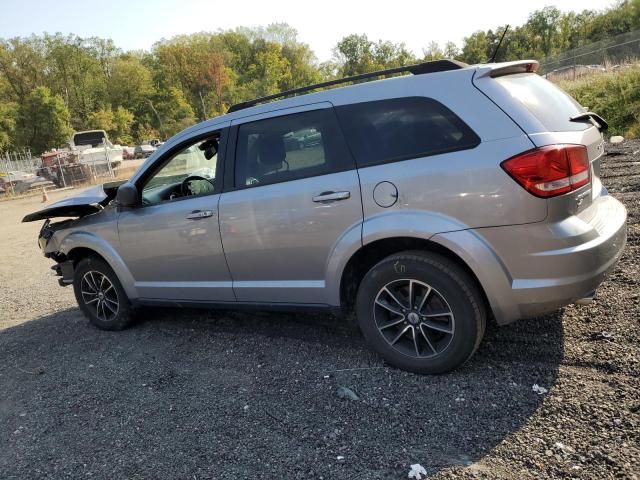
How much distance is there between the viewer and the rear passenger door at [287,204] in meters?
3.47

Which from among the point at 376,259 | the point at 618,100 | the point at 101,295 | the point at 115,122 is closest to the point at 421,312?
the point at 376,259

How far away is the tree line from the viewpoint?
6488 cm

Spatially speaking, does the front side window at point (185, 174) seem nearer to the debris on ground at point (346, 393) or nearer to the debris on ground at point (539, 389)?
the debris on ground at point (346, 393)

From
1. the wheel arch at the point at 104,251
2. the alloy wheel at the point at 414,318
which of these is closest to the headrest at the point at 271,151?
the alloy wheel at the point at 414,318

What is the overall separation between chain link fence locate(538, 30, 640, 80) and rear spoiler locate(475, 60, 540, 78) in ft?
67.2

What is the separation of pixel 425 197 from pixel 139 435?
7.52ft

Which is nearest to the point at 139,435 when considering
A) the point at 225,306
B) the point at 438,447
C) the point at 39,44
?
the point at 225,306

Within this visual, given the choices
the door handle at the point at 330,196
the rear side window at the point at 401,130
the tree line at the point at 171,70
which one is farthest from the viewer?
the tree line at the point at 171,70

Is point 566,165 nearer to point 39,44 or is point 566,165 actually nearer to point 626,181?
point 626,181

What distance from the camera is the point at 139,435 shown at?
3217mm

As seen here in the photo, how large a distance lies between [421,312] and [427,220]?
60 centimetres

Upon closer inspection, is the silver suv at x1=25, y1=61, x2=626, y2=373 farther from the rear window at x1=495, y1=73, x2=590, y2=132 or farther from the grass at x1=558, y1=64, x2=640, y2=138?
the grass at x1=558, y1=64, x2=640, y2=138

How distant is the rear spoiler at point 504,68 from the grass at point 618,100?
10.4m

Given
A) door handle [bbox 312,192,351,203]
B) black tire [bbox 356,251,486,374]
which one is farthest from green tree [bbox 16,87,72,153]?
black tire [bbox 356,251,486,374]
